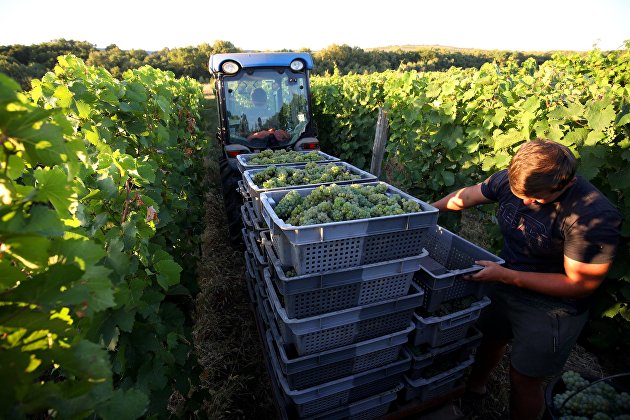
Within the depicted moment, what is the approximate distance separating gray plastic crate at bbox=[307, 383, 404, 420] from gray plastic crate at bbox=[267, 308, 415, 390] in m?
0.25

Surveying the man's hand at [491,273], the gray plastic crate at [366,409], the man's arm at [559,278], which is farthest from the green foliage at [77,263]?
the man's arm at [559,278]

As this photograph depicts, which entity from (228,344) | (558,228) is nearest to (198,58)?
(228,344)

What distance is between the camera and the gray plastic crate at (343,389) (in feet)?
6.62

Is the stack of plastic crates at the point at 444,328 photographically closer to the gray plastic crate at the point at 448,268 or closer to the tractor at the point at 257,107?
the gray plastic crate at the point at 448,268

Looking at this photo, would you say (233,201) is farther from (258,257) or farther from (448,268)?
(448,268)

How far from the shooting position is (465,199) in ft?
8.68

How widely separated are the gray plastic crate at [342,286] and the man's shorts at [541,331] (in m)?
0.89

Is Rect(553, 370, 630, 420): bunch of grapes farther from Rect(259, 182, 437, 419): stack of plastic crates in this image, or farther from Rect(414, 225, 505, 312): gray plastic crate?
Rect(259, 182, 437, 419): stack of plastic crates

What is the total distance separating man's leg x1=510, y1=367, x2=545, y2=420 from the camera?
7.21 feet

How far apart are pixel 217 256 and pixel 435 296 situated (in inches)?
136

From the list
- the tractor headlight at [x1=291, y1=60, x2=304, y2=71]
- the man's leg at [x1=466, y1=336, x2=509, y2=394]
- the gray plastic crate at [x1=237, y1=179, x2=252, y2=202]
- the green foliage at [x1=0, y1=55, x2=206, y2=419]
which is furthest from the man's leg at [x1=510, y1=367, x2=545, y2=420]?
the tractor headlight at [x1=291, y1=60, x2=304, y2=71]

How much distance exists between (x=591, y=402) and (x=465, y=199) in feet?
4.89

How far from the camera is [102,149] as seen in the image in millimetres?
1815

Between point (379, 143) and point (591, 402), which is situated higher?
point (379, 143)
